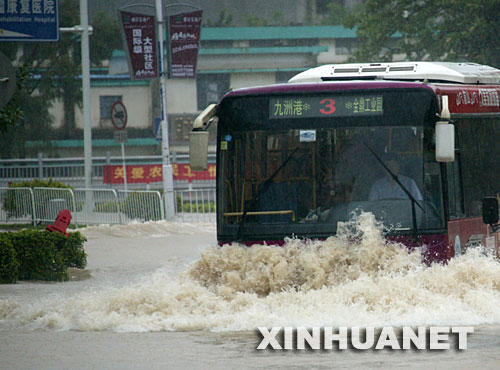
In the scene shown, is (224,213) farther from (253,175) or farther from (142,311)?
(142,311)

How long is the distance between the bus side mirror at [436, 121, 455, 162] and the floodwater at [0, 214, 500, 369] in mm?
1062

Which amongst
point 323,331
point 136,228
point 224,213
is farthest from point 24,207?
point 323,331

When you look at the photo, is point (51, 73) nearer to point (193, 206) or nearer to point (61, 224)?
point (193, 206)

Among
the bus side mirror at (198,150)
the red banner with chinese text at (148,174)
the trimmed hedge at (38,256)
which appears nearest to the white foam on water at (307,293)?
the bus side mirror at (198,150)

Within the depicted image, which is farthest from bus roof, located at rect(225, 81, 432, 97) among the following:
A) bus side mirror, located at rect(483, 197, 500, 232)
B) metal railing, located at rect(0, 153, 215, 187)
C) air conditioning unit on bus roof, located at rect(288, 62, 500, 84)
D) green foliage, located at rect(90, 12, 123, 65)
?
A: green foliage, located at rect(90, 12, 123, 65)

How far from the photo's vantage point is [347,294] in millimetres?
10633

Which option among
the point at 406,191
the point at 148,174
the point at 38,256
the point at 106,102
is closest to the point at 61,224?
the point at 38,256

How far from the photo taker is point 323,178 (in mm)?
11195

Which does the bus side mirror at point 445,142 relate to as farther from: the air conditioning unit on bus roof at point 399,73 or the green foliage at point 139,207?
the green foliage at point 139,207

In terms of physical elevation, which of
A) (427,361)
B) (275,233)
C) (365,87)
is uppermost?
(365,87)

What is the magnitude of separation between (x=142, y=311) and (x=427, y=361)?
12.1 ft

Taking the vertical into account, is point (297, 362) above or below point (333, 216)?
below

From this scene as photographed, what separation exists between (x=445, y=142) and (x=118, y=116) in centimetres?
1969

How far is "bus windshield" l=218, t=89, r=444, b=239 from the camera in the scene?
1100cm
